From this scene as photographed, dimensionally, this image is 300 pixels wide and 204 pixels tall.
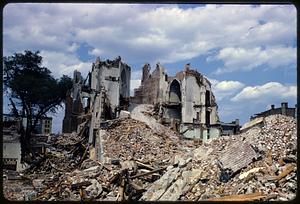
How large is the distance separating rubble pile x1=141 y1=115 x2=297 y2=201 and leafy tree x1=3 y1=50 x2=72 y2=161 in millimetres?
10586

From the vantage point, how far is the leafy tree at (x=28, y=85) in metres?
17.8

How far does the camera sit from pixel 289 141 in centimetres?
735

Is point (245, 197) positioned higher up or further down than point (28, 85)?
further down

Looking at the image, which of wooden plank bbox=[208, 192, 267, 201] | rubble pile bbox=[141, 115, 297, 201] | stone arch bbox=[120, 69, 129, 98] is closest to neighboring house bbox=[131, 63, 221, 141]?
stone arch bbox=[120, 69, 129, 98]

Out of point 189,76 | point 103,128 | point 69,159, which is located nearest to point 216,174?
point 103,128

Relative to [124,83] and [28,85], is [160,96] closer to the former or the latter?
[124,83]

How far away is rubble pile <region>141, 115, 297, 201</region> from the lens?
18.7 feet

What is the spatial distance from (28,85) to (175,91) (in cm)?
944

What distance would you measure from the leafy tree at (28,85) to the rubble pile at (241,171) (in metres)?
10.6

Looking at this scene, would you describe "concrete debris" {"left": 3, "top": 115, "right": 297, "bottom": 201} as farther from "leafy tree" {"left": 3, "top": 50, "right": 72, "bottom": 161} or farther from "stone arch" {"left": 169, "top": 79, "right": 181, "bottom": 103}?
"stone arch" {"left": 169, "top": 79, "right": 181, "bottom": 103}

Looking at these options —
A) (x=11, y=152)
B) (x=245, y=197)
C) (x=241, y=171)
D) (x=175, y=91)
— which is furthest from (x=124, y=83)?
(x=245, y=197)

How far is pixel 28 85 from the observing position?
18047 millimetres

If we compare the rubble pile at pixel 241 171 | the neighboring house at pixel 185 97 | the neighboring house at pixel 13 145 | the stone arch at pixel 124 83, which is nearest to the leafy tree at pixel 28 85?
the neighboring house at pixel 13 145

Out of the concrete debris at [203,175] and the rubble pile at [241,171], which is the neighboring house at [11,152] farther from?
the rubble pile at [241,171]
